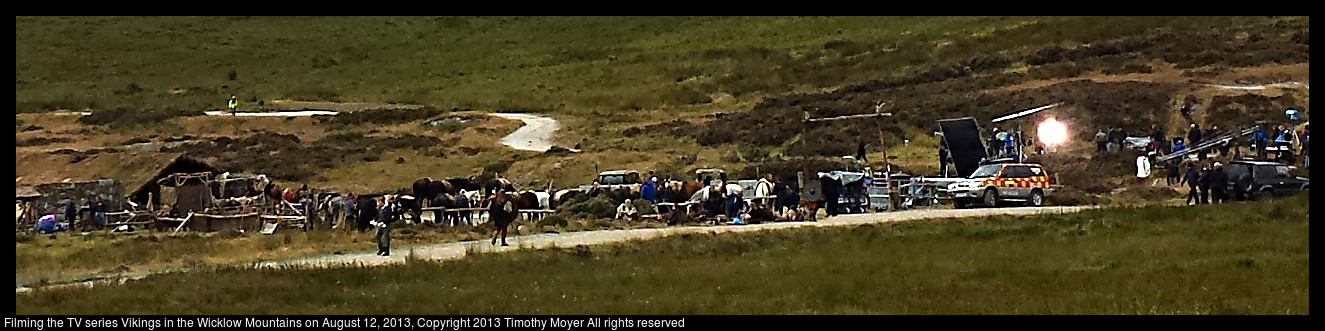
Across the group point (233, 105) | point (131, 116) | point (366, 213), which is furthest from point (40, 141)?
point (366, 213)

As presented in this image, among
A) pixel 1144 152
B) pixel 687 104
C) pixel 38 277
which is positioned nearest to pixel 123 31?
pixel 687 104

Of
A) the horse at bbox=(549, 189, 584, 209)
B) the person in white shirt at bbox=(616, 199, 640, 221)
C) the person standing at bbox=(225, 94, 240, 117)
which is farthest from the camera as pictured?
the person standing at bbox=(225, 94, 240, 117)

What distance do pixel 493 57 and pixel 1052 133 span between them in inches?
2438

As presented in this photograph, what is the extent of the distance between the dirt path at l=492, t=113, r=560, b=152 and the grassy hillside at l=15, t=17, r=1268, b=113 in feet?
15.7

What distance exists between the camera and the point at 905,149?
179 ft

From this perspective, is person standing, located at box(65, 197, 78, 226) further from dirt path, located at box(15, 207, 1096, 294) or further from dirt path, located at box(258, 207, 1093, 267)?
dirt path, located at box(258, 207, 1093, 267)

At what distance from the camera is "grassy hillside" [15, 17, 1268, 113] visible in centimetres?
8519

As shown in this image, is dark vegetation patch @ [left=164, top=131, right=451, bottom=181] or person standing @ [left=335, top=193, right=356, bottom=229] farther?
dark vegetation patch @ [left=164, top=131, right=451, bottom=181]

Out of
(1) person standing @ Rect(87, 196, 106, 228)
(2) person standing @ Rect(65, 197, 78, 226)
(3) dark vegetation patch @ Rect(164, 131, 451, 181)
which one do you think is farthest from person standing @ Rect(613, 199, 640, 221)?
(3) dark vegetation patch @ Rect(164, 131, 451, 181)

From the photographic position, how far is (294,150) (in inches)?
2511

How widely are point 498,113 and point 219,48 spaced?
3631 centimetres

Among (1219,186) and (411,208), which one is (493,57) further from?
(1219,186)

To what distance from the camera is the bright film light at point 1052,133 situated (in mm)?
51750

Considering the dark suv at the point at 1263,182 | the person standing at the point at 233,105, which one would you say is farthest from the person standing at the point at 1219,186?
the person standing at the point at 233,105
